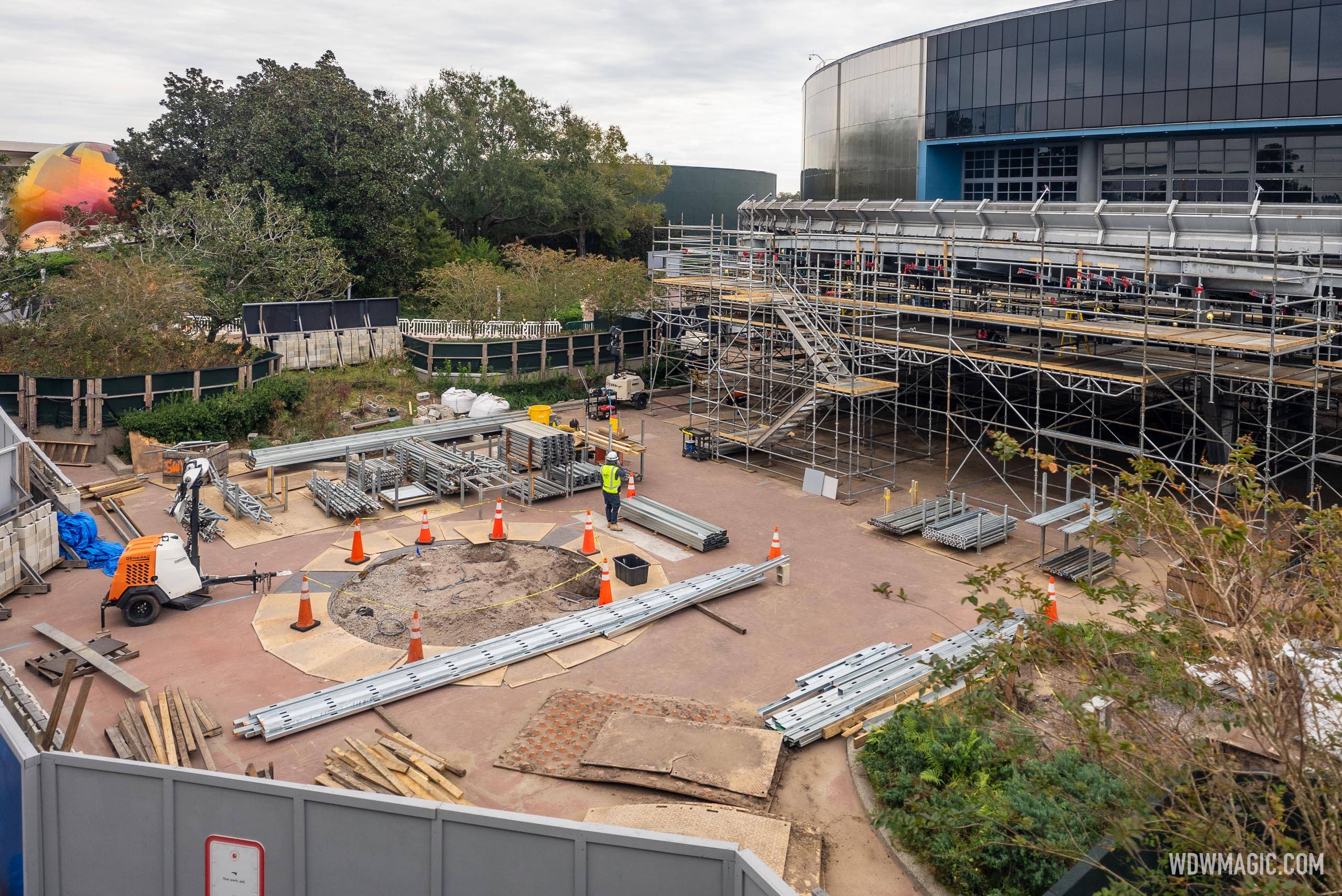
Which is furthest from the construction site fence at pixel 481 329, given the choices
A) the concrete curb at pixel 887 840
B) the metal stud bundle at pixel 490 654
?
the concrete curb at pixel 887 840

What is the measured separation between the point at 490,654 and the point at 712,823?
4934 millimetres

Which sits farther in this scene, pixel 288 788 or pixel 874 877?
pixel 874 877

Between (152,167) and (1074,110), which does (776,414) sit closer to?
(1074,110)

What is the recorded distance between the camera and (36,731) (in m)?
10.5

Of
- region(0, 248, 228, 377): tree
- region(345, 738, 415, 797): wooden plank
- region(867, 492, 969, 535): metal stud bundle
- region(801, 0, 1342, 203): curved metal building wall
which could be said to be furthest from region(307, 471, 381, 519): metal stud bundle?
region(801, 0, 1342, 203): curved metal building wall

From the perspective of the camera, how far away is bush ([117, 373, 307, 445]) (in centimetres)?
2417

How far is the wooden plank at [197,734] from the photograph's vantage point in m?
11.2

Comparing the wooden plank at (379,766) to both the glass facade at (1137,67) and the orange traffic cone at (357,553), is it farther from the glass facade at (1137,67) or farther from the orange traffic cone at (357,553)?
the glass facade at (1137,67)

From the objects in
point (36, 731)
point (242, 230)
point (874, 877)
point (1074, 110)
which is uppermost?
point (1074, 110)

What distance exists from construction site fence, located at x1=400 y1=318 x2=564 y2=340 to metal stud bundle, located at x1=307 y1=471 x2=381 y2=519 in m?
14.4

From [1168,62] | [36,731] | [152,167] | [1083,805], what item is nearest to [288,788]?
[36,731]

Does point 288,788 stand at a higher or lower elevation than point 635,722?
higher

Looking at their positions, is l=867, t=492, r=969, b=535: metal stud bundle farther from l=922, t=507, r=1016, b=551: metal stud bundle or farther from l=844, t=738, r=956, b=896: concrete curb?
l=844, t=738, r=956, b=896: concrete curb

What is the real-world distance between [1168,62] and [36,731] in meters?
31.0
